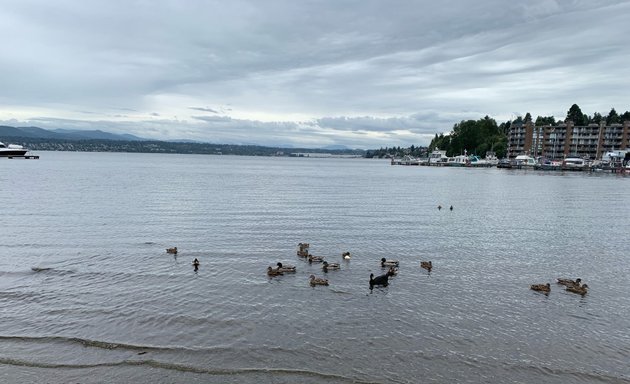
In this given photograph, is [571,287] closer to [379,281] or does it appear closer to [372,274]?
[379,281]

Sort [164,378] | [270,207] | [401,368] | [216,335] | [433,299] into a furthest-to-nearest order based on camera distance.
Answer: [270,207] < [433,299] < [216,335] < [401,368] < [164,378]

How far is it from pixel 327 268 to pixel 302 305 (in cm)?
674

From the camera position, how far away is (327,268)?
3166 cm

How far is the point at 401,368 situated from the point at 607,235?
130ft

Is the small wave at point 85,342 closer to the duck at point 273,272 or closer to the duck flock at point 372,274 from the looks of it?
the duck at point 273,272

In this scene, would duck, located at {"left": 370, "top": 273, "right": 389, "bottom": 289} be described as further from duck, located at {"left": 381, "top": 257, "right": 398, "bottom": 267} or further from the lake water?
duck, located at {"left": 381, "top": 257, "right": 398, "bottom": 267}

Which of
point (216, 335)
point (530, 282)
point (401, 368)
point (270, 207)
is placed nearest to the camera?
point (401, 368)

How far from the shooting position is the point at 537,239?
45.5 m

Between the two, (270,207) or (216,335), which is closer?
(216,335)

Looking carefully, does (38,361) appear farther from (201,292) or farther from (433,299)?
(433,299)

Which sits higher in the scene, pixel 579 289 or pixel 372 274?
pixel 372 274

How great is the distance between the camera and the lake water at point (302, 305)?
734 inches

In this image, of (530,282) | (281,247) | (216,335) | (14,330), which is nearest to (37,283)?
(14,330)

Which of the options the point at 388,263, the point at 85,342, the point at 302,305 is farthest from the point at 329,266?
the point at 85,342
